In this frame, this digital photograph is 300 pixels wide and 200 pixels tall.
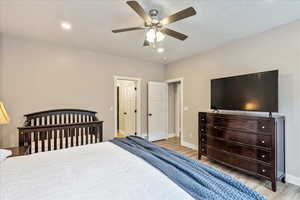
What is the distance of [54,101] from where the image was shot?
358 centimetres

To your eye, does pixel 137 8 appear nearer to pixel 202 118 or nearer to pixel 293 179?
pixel 202 118

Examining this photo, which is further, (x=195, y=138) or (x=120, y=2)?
(x=195, y=138)

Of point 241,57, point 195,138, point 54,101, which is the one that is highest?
point 241,57

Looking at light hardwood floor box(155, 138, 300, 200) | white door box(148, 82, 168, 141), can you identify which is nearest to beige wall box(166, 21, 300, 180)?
light hardwood floor box(155, 138, 300, 200)

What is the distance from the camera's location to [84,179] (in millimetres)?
1147

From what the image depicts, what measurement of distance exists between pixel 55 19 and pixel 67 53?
4.53ft

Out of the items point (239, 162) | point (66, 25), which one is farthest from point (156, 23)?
point (239, 162)

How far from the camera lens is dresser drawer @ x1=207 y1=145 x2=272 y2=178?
2363 mm

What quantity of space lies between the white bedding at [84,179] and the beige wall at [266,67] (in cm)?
265

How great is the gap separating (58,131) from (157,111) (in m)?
3.08

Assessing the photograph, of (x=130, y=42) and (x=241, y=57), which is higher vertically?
(x=130, y=42)

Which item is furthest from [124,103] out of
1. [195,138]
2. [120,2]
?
[120,2]

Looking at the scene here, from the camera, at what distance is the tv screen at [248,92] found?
95.4 inches

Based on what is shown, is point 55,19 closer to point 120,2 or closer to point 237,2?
point 120,2
